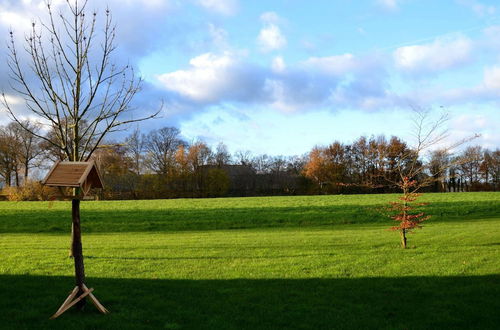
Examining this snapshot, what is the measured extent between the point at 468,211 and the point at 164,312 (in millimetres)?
25584

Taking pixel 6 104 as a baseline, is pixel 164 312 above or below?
below

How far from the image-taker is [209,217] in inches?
965

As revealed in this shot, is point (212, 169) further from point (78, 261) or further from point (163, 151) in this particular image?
point (78, 261)

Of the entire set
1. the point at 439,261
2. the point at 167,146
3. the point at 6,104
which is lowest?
the point at 439,261

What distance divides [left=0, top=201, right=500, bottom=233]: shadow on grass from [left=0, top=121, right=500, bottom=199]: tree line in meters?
25.5

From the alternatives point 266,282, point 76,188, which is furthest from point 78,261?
point 266,282

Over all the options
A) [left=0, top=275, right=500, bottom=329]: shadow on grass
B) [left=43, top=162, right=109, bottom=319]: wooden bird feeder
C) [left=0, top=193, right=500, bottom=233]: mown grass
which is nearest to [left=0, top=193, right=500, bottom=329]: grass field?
[left=0, top=275, right=500, bottom=329]: shadow on grass

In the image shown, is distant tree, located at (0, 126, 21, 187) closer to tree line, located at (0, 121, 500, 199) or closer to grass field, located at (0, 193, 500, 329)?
tree line, located at (0, 121, 500, 199)

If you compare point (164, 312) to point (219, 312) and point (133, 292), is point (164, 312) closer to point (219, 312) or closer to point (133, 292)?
point (219, 312)

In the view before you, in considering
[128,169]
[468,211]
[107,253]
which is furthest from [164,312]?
[128,169]

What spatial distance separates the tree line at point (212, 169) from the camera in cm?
5662

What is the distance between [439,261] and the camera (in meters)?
10.4

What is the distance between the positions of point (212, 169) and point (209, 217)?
41640mm

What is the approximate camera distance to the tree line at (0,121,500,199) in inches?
2229
